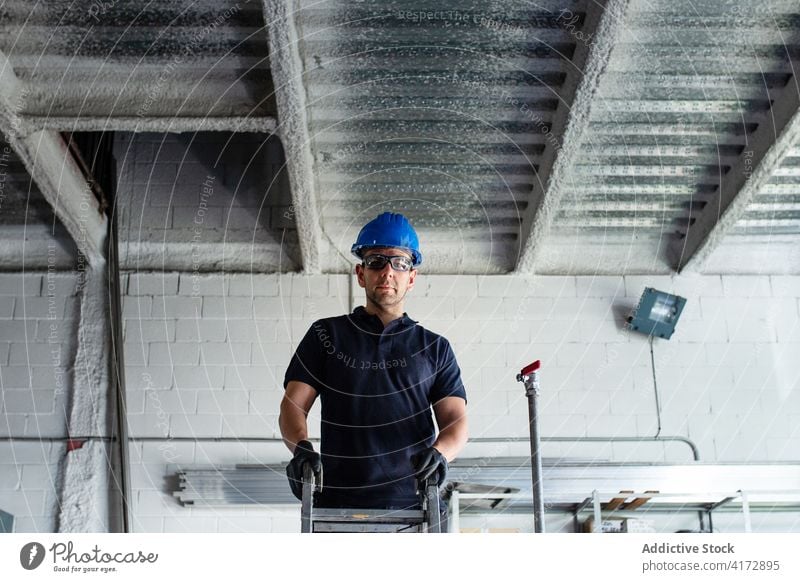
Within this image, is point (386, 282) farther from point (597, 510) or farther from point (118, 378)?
point (118, 378)

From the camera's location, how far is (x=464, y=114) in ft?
11.8

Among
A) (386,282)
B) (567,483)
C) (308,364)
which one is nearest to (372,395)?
(308,364)

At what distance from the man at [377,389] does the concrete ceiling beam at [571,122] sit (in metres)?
1.23

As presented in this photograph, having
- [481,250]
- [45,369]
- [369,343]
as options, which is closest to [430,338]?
[369,343]

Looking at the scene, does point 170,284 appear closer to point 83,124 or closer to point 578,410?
point 83,124

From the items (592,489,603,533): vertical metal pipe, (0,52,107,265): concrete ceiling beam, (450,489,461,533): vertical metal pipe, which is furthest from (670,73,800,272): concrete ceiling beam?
Result: (0,52,107,265): concrete ceiling beam

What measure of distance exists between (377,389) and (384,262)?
0.30m

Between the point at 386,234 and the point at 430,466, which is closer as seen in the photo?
the point at 430,466


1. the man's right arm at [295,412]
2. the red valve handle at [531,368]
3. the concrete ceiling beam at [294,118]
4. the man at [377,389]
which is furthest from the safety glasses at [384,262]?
the concrete ceiling beam at [294,118]

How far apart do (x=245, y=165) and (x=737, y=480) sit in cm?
271

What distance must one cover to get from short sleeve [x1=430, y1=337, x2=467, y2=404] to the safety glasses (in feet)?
0.71

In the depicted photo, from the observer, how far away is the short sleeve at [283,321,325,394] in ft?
6.81

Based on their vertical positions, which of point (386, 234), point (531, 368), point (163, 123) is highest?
point (163, 123)

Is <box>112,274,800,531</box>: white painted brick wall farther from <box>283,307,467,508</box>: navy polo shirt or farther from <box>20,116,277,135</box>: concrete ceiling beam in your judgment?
<box>283,307,467,508</box>: navy polo shirt
